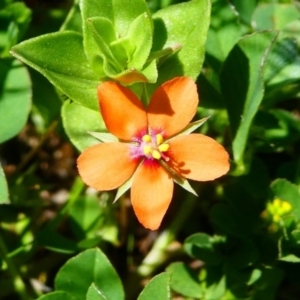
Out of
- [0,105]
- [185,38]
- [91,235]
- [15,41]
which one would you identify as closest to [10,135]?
[0,105]

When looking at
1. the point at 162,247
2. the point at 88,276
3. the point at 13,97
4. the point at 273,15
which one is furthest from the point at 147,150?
the point at 273,15

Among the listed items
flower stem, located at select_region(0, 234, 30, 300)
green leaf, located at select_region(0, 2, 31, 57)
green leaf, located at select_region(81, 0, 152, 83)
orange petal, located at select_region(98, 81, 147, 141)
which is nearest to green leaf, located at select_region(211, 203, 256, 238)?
orange petal, located at select_region(98, 81, 147, 141)

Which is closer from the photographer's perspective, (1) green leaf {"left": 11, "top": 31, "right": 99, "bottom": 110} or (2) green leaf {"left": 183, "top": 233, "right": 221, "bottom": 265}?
(1) green leaf {"left": 11, "top": 31, "right": 99, "bottom": 110}

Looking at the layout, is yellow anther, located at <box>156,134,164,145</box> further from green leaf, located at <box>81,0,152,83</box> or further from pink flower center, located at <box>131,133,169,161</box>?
green leaf, located at <box>81,0,152,83</box>

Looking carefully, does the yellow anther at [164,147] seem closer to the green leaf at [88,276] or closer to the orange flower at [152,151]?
the orange flower at [152,151]

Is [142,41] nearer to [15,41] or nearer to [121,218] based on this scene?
[15,41]

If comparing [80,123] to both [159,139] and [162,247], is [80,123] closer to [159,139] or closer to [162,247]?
[159,139]

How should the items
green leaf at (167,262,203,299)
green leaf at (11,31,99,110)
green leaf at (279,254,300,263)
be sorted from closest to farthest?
green leaf at (11,31,99,110)
green leaf at (279,254,300,263)
green leaf at (167,262,203,299)
